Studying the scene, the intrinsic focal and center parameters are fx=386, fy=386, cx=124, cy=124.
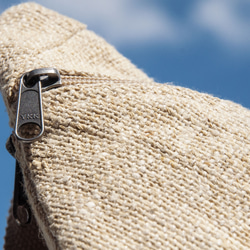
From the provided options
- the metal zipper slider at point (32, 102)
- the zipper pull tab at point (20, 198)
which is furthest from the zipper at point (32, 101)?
the zipper pull tab at point (20, 198)

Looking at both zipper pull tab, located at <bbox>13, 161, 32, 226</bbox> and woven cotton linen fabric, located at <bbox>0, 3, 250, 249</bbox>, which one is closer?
woven cotton linen fabric, located at <bbox>0, 3, 250, 249</bbox>

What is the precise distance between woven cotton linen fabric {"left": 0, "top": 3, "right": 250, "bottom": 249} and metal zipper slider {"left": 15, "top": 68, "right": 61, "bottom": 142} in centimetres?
1

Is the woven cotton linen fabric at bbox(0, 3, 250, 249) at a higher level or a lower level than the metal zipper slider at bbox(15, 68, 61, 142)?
lower

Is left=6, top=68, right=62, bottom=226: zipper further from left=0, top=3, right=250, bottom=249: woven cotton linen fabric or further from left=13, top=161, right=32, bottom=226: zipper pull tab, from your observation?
left=13, top=161, right=32, bottom=226: zipper pull tab

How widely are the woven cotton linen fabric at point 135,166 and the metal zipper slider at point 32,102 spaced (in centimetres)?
1

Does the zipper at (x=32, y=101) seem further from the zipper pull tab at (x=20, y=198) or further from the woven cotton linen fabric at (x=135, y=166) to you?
the zipper pull tab at (x=20, y=198)

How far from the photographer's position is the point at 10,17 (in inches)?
33.1

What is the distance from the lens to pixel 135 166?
53 cm

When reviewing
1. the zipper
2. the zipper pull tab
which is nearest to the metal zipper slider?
the zipper

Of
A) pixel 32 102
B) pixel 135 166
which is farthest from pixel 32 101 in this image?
pixel 135 166

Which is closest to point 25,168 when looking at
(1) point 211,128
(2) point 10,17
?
(1) point 211,128

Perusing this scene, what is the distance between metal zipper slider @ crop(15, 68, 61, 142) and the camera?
559 mm

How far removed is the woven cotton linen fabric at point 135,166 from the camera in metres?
0.50

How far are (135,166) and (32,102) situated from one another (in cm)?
18
